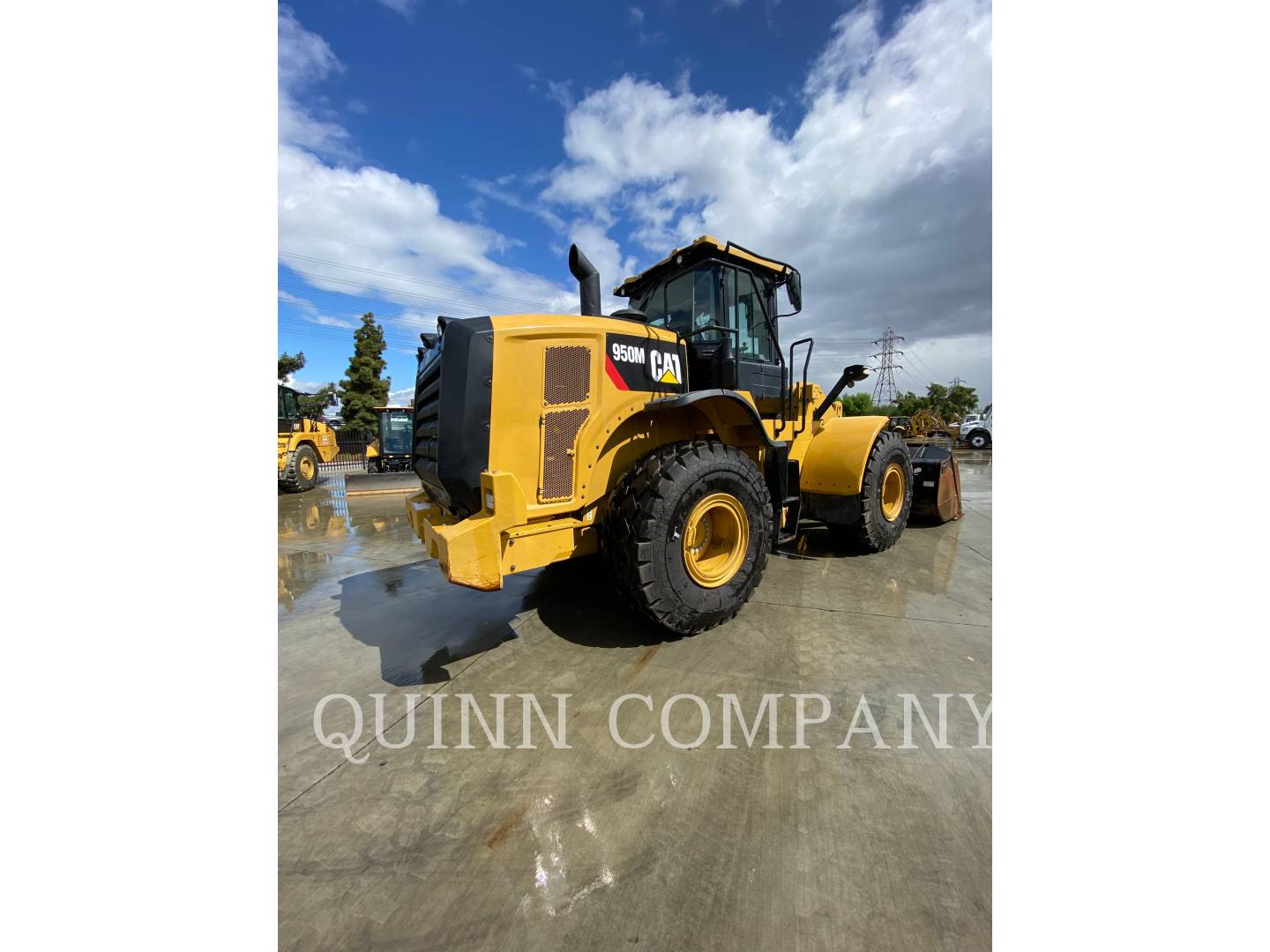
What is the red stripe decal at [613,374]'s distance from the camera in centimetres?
283

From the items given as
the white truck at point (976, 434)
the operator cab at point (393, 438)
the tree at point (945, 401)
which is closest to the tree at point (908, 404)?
the tree at point (945, 401)

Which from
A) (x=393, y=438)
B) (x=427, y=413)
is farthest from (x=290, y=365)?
(x=427, y=413)

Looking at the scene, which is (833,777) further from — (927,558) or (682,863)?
(927,558)

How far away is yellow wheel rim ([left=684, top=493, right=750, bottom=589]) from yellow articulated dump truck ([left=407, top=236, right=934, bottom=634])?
0.01 meters

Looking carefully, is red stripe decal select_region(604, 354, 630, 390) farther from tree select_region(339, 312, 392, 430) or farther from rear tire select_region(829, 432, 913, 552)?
tree select_region(339, 312, 392, 430)

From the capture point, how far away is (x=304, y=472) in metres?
12.0

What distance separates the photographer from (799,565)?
14.5ft

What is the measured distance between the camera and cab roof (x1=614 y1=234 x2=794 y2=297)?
12.1ft

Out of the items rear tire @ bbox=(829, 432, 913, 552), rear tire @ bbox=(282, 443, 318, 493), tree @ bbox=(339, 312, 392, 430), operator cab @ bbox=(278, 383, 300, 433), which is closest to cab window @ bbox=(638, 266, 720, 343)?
rear tire @ bbox=(829, 432, 913, 552)

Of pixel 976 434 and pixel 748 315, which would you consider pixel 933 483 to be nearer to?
pixel 748 315

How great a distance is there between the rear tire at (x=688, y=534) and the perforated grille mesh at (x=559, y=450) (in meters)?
0.33

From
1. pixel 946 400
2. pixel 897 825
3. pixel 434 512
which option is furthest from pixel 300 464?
pixel 946 400

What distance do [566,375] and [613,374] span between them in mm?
305

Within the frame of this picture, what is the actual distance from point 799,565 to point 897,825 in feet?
9.69
